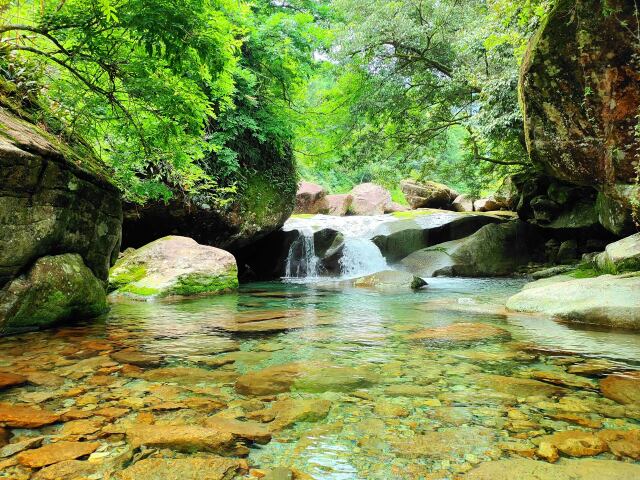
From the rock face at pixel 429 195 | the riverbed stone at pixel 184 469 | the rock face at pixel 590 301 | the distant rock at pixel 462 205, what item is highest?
the rock face at pixel 429 195

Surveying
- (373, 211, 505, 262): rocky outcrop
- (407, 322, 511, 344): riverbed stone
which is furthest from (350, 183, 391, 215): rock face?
(407, 322, 511, 344): riverbed stone

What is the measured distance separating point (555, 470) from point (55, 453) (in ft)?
7.24

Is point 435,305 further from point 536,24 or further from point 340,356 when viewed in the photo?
point 536,24

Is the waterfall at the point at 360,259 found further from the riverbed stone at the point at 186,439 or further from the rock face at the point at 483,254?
the riverbed stone at the point at 186,439

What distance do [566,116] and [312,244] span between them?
10450 mm

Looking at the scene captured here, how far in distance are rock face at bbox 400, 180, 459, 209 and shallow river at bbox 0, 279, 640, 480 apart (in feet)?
64.7

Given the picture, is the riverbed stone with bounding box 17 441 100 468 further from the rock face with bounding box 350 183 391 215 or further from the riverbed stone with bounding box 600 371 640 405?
the rock face with bounding box 350 183 391 215

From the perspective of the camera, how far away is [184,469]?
5.55ft

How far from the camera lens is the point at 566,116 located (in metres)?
5.92

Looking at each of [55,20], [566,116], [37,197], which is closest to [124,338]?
[37,197]

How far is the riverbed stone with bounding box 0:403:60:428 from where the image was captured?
2.10m

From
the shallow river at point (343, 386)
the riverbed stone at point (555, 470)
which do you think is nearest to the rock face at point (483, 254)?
the shallow river at point (343, 386)

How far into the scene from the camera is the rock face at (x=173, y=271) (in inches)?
314

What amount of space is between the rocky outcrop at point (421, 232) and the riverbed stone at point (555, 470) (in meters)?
13.5
